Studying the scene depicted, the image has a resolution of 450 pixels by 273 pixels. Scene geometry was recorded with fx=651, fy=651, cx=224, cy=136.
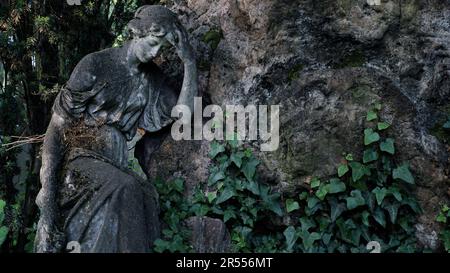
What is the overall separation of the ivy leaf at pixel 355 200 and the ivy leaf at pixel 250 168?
2.45 ft

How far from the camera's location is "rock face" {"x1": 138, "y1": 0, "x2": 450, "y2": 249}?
197 inches

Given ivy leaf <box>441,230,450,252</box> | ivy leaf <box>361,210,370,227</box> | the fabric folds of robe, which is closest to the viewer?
the fabric folds of robe

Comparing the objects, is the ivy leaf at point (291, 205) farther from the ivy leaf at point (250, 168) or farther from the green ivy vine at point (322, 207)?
the ivy leaf at point (250, 168)

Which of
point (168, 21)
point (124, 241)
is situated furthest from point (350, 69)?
point (124, 241)

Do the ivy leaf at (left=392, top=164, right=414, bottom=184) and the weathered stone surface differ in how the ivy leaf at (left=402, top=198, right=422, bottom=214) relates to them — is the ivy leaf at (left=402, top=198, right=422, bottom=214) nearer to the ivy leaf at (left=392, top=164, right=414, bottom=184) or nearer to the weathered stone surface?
the ivy leaf at (left=392, top=164, right=414, bottom=184)

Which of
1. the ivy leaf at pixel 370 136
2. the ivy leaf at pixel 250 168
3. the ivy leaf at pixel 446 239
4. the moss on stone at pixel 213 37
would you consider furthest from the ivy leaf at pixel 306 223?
the moss on stone at pixel 213 37

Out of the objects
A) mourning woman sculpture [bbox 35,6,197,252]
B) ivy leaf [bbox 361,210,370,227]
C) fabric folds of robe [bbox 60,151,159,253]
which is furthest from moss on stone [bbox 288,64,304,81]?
fabric folds of robe [bbox 60,151,159,253]

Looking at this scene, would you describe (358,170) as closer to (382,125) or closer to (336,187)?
(336,187)

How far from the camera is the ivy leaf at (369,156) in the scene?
4934mm

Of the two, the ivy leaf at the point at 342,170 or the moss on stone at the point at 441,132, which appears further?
the moss on stone at the point at 441,132

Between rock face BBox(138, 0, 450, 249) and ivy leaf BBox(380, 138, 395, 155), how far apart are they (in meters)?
0.10

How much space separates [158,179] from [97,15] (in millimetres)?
2424
